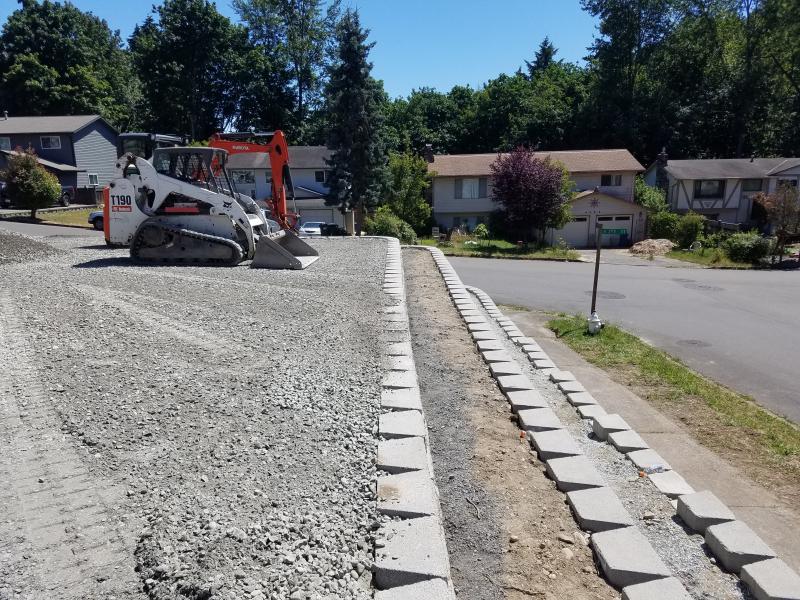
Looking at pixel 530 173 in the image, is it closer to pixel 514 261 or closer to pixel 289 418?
pixel 514 261

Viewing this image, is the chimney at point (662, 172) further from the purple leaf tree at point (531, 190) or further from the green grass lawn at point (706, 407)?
the green grass lawn at point (706, 407)

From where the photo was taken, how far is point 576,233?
36.4 m

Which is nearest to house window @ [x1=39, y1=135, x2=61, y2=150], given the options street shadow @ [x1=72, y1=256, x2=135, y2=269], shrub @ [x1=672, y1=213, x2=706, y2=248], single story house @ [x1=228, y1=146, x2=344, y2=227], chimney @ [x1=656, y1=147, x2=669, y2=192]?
single story house @ [x1=228, y1=146, x2=344, y2=227]

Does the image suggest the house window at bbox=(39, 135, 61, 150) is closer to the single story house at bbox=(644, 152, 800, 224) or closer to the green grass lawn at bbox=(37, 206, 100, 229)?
the green grass lawn at bbox=(37, 206, 100, 229)

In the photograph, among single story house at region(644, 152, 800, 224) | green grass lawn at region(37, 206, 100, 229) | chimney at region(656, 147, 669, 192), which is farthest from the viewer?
chimney at region(656, 147, 669, 192)

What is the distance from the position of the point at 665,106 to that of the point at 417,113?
2089 centimetres

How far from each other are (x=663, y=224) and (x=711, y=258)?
339 inches

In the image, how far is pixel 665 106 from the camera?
156 ft

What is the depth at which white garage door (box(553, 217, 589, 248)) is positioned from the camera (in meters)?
36.2

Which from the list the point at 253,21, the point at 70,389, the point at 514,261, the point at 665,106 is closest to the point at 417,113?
the point at 253,21

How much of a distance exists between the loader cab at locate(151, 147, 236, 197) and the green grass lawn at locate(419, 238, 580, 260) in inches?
617

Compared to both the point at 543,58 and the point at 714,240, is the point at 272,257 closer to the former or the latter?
the point at 714,240

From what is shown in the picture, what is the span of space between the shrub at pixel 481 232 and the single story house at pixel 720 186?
13.9m

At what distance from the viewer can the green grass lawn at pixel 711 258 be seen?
2623 cm
